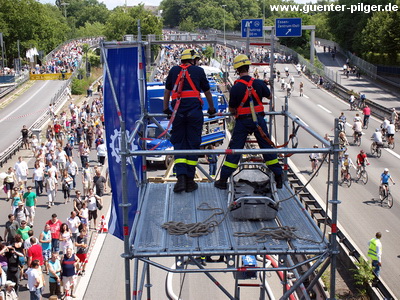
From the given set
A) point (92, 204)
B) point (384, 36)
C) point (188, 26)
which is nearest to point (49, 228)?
point (92, 204)

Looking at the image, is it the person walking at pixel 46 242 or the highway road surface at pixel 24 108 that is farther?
the highway road surface at pixel 24 108

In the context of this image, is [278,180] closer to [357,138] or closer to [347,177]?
[347,177]

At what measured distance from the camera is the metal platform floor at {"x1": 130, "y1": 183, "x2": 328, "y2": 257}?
21.2 ft

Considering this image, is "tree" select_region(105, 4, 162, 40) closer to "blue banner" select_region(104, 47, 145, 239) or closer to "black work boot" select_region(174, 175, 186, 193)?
"blue banner" select_region(104, 47, 145, 239)

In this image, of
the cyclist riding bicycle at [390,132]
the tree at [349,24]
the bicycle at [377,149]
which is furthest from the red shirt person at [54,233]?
the tree at [349,24]

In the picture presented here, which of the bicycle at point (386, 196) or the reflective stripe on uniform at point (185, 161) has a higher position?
the reflective stripe on uniform at point (185, 161)

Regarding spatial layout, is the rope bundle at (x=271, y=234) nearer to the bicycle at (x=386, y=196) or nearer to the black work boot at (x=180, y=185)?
the black work boot at (x=180, y=185)

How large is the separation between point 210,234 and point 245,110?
208 cm

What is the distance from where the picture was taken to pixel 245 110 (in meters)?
8.33

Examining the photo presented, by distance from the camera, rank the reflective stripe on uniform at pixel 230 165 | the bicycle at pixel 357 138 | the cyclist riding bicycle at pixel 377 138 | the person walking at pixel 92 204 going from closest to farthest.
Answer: the reflective stripe on uniform at pixel 230 165, the person walking at pixel 92 204, the cyclist riding bicycle at pixel 377 138, the bicycle at pixel 357 138

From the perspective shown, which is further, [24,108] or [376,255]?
[24,108]

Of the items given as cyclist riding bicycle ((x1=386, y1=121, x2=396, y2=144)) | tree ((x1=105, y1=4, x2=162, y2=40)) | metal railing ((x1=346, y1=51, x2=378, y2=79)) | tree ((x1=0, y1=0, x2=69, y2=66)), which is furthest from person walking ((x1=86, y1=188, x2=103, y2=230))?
tree ((x1=105, y1=4, x2=162, y2=40))

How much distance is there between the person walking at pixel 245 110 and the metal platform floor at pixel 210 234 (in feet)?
1.66

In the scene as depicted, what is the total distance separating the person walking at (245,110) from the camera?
827cm
